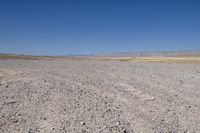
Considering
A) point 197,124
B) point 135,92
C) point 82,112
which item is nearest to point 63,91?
point 135,92

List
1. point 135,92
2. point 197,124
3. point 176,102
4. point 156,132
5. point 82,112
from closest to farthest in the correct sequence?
point 156,132
point 197,124
point 82,112
point 176,102
point 135,92

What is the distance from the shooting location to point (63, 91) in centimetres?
1442

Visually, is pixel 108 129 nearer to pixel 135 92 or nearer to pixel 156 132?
pixel 156 132

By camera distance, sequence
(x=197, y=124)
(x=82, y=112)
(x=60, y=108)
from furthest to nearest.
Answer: (x=60, y=108) → (x=82, y=112) → (x=197, y=124)

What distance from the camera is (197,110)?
10.0 metres

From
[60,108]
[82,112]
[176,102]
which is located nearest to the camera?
[82,112]

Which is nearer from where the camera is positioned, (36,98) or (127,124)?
(127,124)

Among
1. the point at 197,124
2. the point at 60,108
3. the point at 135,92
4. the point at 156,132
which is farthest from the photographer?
the point at 135,92

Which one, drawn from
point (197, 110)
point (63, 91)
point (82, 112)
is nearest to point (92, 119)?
point (82, 112)

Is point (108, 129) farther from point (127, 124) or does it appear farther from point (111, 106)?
Result: point (111, 106)

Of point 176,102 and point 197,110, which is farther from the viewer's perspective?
point 176,102

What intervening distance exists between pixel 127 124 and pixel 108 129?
889 millimetres

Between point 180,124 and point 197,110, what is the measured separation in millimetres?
2147

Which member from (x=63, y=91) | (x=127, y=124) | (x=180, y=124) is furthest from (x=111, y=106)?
(x=63, y=91)
